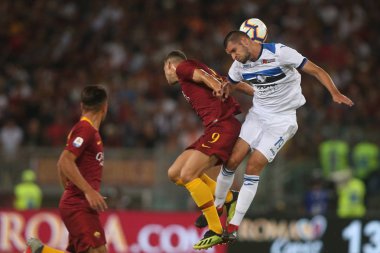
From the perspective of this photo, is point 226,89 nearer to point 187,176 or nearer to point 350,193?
point 187,176

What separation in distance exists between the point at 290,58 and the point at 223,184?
1540 mm

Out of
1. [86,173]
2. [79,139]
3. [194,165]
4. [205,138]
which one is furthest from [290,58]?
[86,173]

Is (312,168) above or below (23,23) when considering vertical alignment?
below

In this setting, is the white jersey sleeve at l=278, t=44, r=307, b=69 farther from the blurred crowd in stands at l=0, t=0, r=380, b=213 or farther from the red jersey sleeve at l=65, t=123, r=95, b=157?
the blurred crowd in stands at l=0, t=0, r=380, b=213

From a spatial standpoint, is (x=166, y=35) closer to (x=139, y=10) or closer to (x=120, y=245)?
(x=139, y=10)

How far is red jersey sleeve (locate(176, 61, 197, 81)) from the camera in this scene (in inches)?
402

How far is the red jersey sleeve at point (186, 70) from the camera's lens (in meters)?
10.2

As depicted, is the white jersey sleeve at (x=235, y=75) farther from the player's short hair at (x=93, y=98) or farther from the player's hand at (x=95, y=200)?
the player's hand at (x=95, y=200)

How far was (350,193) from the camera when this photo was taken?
17438 mm

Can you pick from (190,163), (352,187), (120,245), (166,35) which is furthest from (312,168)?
(190,163)

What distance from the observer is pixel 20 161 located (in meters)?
18.4

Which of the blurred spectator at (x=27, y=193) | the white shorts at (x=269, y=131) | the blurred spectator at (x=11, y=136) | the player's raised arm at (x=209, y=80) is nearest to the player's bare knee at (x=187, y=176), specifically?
the white shorts at (x=269, y=131)

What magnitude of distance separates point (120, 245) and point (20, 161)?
9.15 feet

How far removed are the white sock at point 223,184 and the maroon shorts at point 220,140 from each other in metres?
0.17
